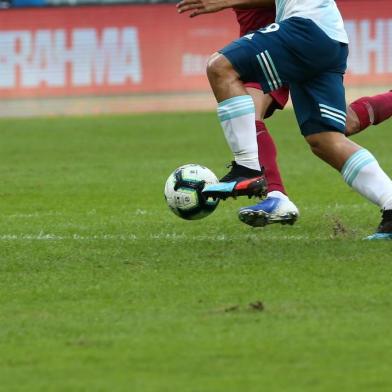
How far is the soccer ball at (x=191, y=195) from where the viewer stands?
8062 mm

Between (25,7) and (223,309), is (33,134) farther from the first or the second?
(223,309)

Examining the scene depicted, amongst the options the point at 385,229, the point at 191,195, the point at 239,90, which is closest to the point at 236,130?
the point at 239,90

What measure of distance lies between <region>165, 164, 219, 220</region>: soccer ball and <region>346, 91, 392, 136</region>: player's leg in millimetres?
1169

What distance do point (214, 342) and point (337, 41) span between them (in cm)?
285

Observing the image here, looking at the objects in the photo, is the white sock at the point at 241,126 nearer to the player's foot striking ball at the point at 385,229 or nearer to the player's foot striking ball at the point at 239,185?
the player's foot striking ball at the point at 239,185

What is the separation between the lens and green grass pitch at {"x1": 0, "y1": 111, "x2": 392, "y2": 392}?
507cm

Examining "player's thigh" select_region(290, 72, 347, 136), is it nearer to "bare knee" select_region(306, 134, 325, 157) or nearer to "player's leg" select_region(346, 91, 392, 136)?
"bare knee" select_region(306, 134, 325, 157)

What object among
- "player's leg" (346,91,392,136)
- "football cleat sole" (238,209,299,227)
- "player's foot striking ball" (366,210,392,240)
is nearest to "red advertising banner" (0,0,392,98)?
"player's leg" (346,91,392,136)

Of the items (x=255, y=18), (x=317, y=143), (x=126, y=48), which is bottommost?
(x=126, y=48)

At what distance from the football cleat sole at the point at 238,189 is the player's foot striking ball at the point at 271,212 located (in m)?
0.59

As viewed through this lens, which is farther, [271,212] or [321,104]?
[271,212]

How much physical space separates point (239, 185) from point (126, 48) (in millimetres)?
15739

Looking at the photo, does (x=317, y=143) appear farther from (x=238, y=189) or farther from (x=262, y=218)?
(x=262, y=218)

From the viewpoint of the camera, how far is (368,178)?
7730mm
